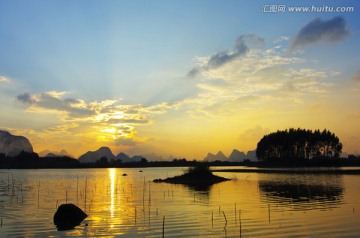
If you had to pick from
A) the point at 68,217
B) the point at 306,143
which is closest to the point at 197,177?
the point at 68,217

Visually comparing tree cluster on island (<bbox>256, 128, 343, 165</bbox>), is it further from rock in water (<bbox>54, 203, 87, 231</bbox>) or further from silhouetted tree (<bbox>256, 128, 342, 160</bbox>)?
rock in water (<bbox>54, 203, 87, 231</bbox>)

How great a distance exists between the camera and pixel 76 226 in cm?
2841

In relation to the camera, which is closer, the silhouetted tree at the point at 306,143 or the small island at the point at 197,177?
the small island at the point at 197,177

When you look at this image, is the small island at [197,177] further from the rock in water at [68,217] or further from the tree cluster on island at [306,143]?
the tree cluster on island at [306,143]

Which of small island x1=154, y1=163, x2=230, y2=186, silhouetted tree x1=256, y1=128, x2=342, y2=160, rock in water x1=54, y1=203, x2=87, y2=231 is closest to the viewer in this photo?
rock in water x1=54, y1=203, x2=87, y2=231

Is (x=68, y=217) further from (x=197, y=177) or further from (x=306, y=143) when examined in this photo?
(x=306, y=143)

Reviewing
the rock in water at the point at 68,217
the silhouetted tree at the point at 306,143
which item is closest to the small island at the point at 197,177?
the rock in water at the point at 68,217

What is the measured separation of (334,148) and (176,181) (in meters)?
137

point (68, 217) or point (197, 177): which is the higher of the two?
point (68, 217)

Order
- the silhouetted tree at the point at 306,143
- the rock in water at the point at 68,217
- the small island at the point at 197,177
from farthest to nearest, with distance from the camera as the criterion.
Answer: the silhouetted tree at the point at 306,143
the small island at the point at 197,177
the rock in water at the point at 68,217

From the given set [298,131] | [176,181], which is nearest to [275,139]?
[298,131]

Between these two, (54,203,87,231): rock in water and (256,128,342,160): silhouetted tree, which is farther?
(256,128,342,160): silhouetted tree

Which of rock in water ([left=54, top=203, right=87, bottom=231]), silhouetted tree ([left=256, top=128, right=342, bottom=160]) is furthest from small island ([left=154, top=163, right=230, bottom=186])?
silhouetted tree ([left=256, top=128, right=342, bottom=160])

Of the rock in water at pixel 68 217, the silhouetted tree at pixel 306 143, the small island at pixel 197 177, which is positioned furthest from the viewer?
the silhouetted tree at pixel 306 143
